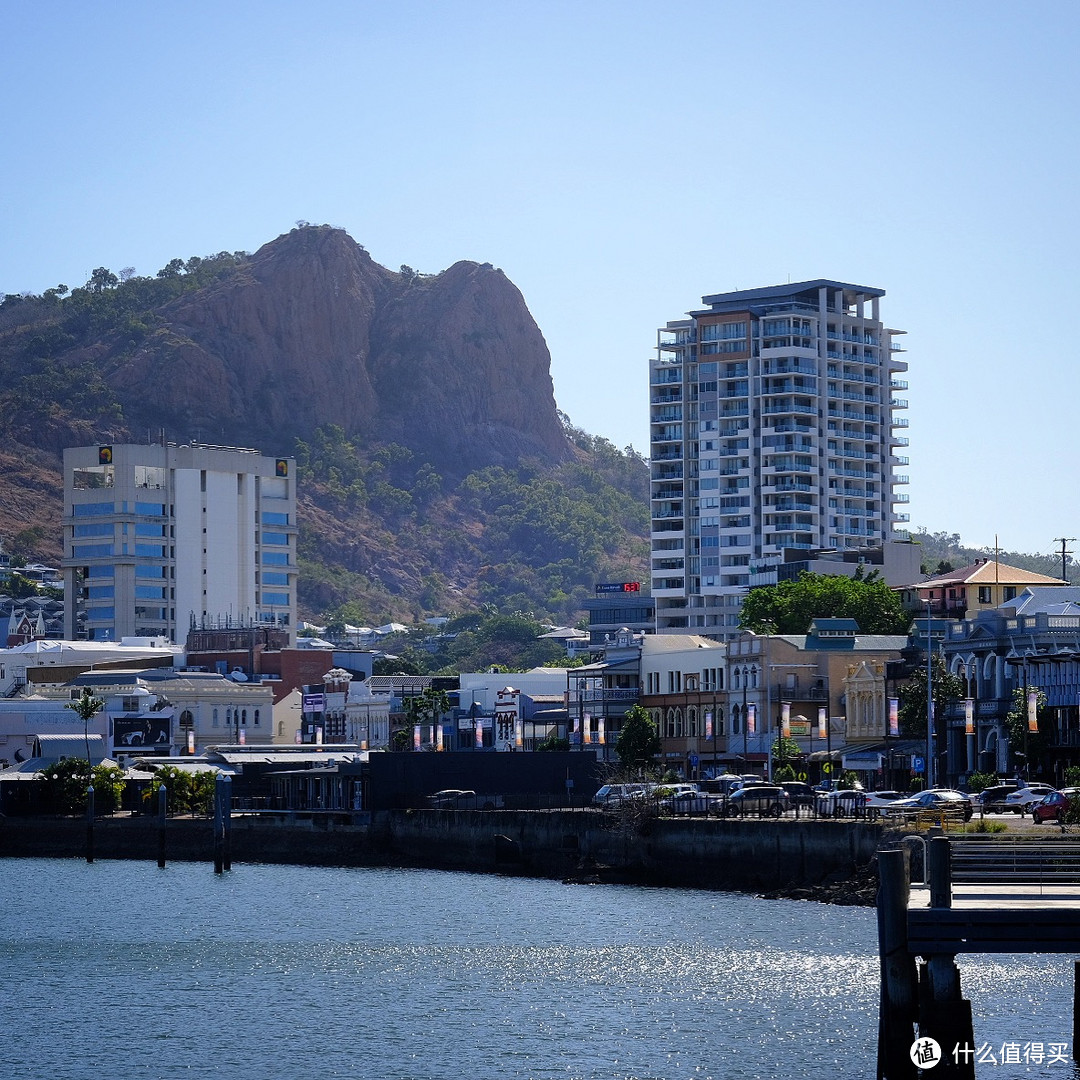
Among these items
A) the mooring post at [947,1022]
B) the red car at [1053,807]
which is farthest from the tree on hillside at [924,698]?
the mooring post at [947,1022]

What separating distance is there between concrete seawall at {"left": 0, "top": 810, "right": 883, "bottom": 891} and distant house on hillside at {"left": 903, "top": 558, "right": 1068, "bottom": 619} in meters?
47.7

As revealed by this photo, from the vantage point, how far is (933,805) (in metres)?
95.9

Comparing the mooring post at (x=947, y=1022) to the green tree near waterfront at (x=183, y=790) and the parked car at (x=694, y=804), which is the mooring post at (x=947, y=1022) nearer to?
the parked car at (x=694, y=804)

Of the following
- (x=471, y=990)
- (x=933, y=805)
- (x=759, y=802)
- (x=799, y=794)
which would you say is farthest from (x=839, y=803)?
(x=471, y=990)

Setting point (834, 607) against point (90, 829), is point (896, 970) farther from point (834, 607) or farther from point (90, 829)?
point (834, 607)

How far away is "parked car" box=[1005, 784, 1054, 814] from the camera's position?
319ft

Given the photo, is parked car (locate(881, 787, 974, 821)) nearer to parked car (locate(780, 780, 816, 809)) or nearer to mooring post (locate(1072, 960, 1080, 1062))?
parked car (locate(780, 780, 816, 809))

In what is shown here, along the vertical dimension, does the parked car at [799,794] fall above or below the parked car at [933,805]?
below

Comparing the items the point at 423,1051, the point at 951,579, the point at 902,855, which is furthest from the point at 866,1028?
the point at 951,579

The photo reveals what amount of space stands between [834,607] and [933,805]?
76770 mm

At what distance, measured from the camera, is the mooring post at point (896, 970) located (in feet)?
134

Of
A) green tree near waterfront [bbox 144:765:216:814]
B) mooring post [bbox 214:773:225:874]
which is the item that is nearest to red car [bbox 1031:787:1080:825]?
mooring post [bbox 214:773:225:874]

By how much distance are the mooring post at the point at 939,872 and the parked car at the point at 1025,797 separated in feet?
185

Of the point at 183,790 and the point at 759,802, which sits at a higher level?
the point at 759,802
